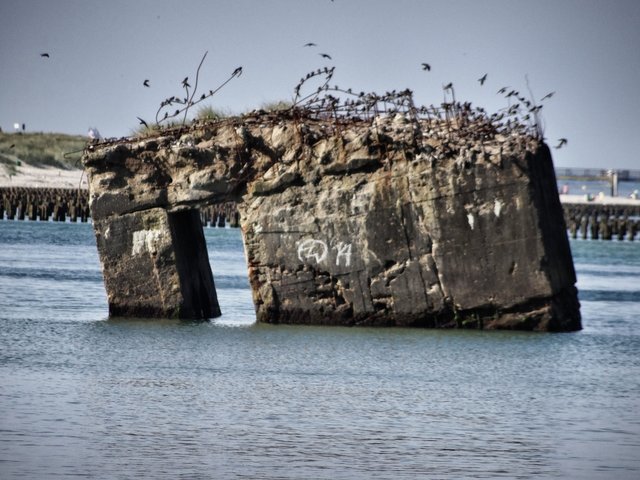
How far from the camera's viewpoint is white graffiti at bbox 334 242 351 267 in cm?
1606

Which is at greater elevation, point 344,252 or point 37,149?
point 37,149

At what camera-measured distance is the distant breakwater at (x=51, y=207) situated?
50906 mm

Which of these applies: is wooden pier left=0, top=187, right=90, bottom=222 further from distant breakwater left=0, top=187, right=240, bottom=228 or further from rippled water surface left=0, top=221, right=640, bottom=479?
rippled water surface left=0, top=221, right=640, bottom=479

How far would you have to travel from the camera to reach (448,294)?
52.3 feet

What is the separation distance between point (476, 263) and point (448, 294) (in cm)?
54

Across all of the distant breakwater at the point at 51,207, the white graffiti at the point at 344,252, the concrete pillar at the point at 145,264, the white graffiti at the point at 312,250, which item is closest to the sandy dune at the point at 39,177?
the distant breakwater at the point at 51,207

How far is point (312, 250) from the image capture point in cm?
1622

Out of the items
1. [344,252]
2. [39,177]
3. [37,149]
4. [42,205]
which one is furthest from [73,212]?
[344,252]

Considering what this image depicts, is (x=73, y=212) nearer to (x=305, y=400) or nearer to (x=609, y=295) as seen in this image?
(x=609, y=295)

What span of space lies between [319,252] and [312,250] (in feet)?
0.31

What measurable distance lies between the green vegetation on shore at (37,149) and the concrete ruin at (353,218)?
55200 millimetres

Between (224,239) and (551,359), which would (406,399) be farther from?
(224,239)

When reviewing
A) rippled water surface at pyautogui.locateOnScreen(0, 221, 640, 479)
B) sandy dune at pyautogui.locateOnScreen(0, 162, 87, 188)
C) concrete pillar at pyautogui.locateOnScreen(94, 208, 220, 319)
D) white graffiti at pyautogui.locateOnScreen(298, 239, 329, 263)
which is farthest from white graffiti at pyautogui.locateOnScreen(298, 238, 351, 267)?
sandy dune at pyautogui.locateOnScreen(0, 162, 87, 188)

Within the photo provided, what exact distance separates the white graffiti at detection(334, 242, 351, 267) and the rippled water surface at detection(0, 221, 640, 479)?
0.84 meters
